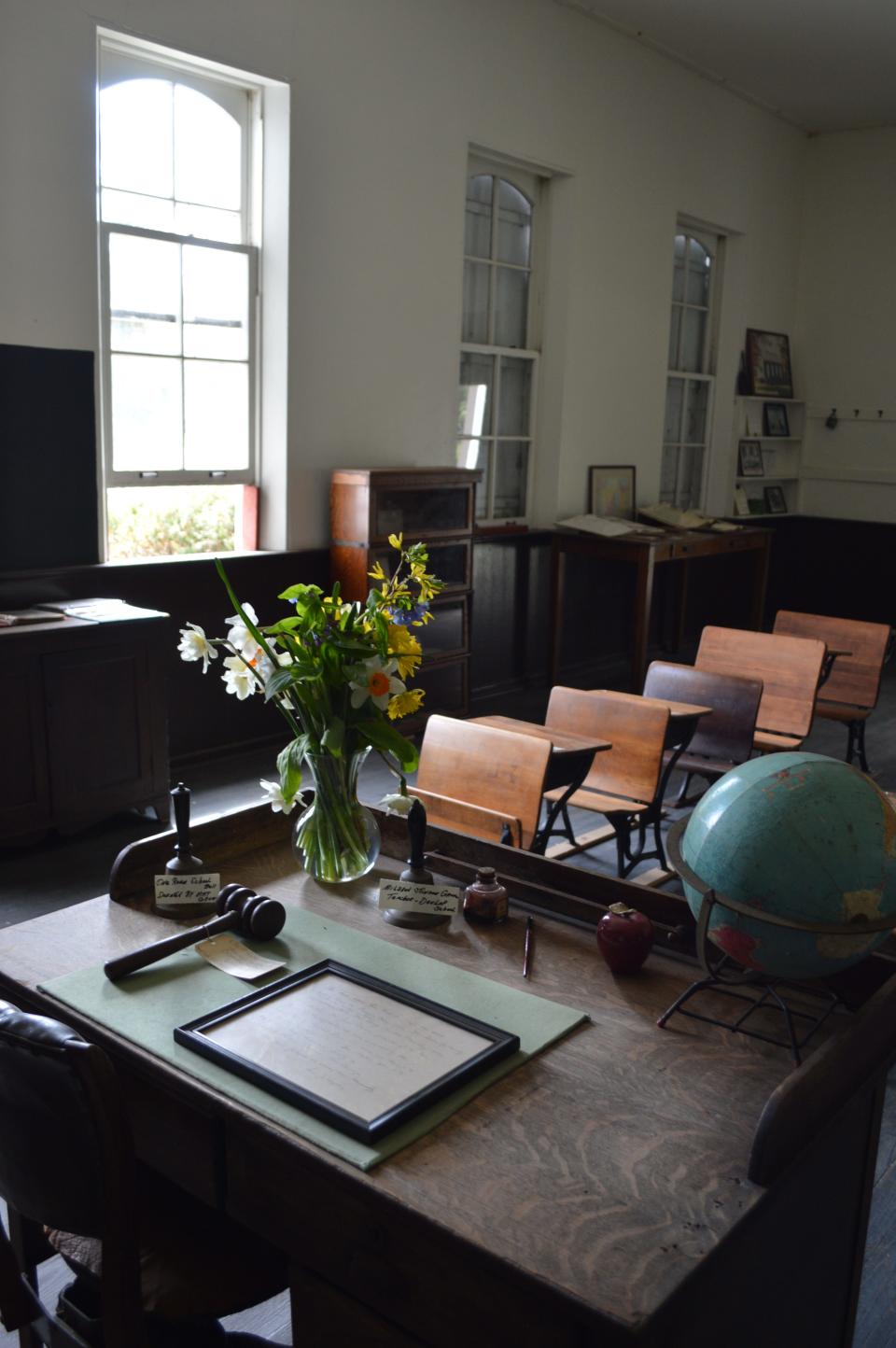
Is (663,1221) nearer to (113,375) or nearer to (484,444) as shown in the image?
(113,375)

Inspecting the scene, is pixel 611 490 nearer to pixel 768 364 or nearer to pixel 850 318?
pixel 768 364

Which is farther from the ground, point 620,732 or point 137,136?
point 137,136

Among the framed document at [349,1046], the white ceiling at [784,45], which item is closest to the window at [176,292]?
the white ceiling at [784,45]

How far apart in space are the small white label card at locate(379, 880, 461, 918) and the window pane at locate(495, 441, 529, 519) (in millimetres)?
4981

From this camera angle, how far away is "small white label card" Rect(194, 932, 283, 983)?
163cm

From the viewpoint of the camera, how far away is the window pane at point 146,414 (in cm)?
455

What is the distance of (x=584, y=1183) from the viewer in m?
1.20

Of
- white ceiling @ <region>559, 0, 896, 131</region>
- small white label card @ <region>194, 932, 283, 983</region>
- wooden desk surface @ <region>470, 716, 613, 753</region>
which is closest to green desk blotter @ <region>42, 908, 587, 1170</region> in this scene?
small white label card @ <region>194, 932, 283, 983</region>

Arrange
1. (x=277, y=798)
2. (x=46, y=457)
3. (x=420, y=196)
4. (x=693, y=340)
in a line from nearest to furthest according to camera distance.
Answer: (x=277, y=798) → (x=46, y=457) → (x=420, y=196) → (x=693, y=340)

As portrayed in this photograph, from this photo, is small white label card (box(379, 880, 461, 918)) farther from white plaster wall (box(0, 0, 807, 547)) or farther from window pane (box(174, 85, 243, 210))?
window pane (box(174, 85, 243, 210))

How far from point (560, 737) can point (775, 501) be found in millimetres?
6409

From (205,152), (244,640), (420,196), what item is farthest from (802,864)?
(420,196)

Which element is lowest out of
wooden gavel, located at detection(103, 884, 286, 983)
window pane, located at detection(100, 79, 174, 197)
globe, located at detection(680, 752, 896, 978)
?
wooden gavel, located at detection(103, 884, 286, 983)

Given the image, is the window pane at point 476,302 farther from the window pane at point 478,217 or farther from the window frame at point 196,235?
the window frame at point 196,235
